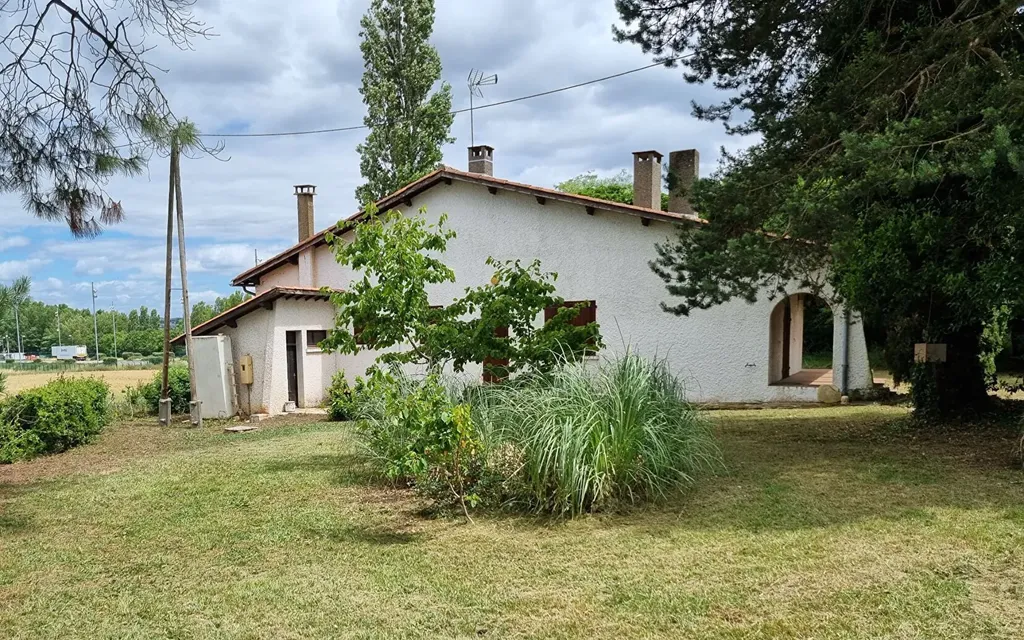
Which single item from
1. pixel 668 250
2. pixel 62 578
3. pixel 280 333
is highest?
pixel 668 250

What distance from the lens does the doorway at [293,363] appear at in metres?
15.5

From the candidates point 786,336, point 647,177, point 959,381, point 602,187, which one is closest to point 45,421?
point 647,177

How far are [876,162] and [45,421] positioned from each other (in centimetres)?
1126

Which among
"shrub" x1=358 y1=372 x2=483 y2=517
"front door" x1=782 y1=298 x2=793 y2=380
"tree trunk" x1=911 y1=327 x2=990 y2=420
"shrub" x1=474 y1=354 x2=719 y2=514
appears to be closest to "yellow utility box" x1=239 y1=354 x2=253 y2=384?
"shrub" x1=358 y1=372 x2=483 y2=517

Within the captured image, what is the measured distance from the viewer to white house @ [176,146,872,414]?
13.9 m

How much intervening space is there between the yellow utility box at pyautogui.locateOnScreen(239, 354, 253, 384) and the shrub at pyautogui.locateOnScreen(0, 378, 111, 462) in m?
3.30

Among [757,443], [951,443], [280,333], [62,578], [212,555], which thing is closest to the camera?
[62,578]

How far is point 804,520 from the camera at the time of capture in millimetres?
5582

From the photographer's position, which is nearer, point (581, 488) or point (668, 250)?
point (581, 488)

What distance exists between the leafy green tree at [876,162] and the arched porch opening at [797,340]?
13.4 ft

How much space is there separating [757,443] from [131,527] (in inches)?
278

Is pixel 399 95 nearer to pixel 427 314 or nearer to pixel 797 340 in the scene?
pixel 797 340

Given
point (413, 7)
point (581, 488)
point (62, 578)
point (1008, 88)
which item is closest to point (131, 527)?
point (62, 578)

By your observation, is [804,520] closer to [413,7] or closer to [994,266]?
[994,266]
